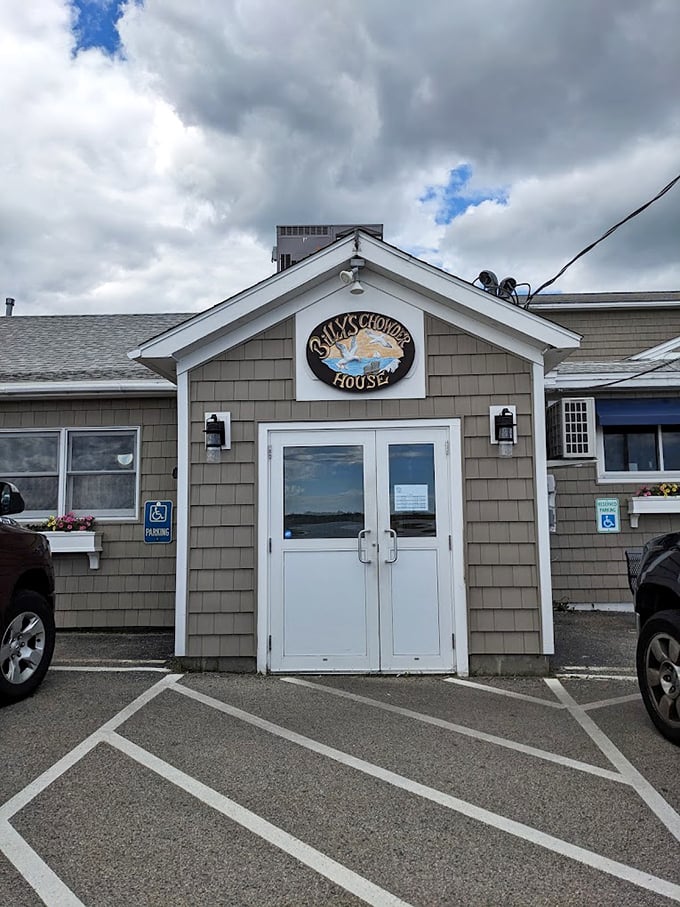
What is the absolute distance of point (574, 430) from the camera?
6969mm

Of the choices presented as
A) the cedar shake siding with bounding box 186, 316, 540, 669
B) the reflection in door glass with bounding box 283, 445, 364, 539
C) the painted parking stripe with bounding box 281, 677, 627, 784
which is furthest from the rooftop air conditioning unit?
the painted parking stripe with bounding box 281, 677, 627, 784

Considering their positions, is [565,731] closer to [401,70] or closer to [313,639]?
[313,639]

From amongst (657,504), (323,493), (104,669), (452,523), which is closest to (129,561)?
(104,669)

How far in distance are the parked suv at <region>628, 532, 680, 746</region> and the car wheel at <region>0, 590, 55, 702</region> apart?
4.35m

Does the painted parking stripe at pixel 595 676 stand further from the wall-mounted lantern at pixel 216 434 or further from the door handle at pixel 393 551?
the wall-mounted lantern at pixel 216 434

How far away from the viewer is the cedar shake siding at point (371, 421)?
5755mm

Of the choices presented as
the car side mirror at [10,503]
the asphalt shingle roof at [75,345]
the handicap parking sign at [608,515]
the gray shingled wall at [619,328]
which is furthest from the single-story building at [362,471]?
the gray shingled wall at [619,328]

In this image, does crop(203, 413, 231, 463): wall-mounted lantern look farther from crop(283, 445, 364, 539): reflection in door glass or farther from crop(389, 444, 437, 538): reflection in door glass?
crop(389, 444, 437, 538): reflection in door glass

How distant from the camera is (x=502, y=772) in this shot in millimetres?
3725

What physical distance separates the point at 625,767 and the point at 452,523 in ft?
7.87

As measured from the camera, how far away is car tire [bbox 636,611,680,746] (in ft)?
13.2

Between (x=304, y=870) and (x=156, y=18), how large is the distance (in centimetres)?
798

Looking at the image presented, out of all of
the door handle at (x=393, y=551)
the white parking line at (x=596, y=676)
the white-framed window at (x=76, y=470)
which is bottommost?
the white parking line at (x=596, y=676)

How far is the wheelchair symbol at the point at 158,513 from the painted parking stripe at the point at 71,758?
8.63 ft
